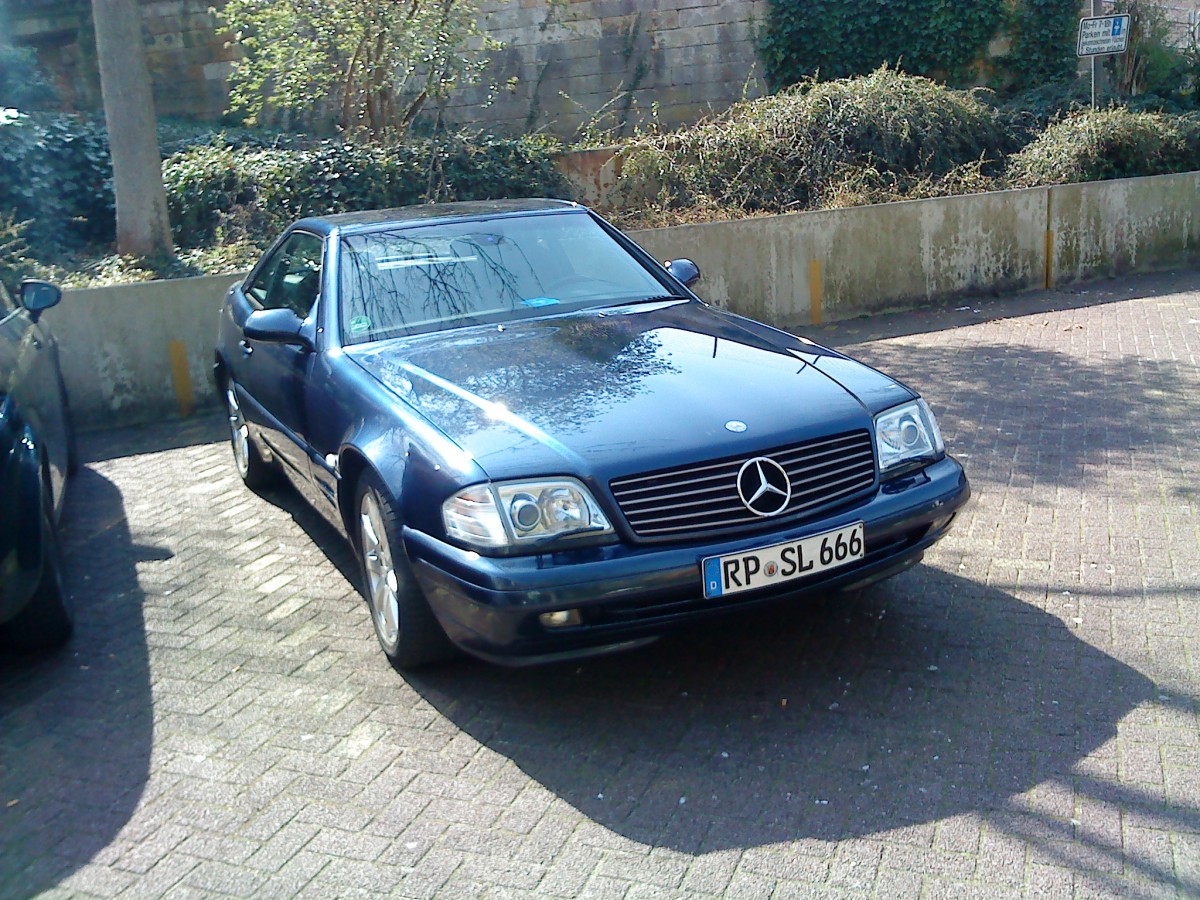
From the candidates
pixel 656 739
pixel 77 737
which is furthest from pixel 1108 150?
pixel 77 737

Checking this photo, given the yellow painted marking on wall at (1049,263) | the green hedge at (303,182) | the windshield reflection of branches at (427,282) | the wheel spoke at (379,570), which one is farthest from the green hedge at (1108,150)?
the wheel spoke at (379,570)

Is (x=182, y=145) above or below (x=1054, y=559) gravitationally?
above

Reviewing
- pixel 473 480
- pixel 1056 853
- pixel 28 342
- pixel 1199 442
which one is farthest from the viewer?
pixel 1199 442

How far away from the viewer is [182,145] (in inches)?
530

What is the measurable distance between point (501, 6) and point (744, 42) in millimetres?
3791

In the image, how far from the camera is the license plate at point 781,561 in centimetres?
361

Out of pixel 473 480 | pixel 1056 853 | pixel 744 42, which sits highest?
pixel 744 42

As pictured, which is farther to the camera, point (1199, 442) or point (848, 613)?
point (1199, 442)

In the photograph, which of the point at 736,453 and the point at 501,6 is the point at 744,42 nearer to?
the point at 501,6

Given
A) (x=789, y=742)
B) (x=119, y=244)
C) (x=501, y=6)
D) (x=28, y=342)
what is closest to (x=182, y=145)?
(x=119, y=244)

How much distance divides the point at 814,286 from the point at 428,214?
647 centimetres

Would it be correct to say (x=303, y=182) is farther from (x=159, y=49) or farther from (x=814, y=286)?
(x=159, y=49)

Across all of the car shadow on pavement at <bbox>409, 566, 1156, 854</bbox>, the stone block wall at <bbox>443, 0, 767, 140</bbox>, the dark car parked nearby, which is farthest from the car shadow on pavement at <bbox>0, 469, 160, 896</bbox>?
the stone block wall at <bbox>443, 0, 767, 140</bbox>

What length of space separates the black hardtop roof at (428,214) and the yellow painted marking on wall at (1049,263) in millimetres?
8022
